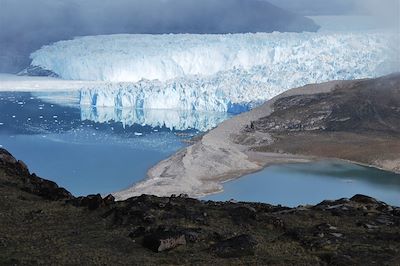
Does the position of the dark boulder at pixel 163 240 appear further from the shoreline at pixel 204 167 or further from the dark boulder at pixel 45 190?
the shoreline at pixel 204 167

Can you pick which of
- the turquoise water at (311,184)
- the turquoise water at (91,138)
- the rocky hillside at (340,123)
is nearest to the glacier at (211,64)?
the turquoise water at (91,138)

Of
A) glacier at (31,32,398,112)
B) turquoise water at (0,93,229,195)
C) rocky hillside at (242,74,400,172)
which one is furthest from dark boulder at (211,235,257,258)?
glacier at (31,32,398,112)

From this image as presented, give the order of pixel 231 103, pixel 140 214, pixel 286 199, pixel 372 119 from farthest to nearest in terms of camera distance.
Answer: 1. pixel 231 103
2. pixel 372 119
3. pixel 286 199
4. pixel 140 214

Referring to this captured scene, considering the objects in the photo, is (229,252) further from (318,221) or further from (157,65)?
(157,65)

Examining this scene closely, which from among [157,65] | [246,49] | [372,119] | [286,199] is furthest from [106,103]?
[286,199]

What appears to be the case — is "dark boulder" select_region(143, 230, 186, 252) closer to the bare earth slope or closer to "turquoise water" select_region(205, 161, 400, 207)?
"turquoise water" select_region(205, 161, 400, 207)

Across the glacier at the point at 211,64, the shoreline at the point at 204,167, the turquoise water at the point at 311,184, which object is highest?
the glacier at the point at 211,64

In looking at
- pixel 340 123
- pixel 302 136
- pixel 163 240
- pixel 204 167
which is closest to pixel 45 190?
pixel 163 240
